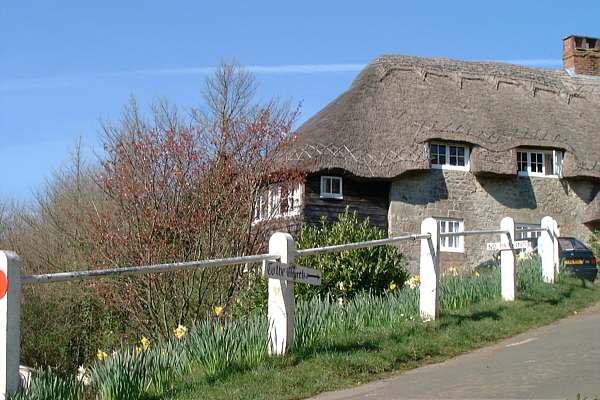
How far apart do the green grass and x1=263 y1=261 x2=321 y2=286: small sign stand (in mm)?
520

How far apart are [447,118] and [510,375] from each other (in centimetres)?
2356

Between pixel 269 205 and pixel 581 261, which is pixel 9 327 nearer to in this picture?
pixel 269 205

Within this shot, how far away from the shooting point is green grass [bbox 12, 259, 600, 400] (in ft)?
22.1

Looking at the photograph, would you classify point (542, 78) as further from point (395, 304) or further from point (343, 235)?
point (395, 304)

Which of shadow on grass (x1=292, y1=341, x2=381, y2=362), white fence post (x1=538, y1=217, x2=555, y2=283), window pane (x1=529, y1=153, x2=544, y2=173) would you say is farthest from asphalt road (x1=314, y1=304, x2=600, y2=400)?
window pane (x1=529, y1=153, x2=544, y2=173)

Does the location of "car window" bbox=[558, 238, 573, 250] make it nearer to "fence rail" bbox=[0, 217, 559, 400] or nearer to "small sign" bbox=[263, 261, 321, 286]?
"fence rail" bbox=[0, 217, 559, 400]

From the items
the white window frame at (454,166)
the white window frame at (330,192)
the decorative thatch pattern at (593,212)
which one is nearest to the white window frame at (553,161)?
the decorative thatch pattern at (593,212)

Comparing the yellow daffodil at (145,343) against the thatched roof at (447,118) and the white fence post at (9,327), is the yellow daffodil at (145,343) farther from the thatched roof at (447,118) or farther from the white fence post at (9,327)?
the thatched roof at (447,118)

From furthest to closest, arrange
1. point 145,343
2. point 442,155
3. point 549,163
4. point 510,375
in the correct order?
point 549,163
point 442,155
point 145,343
point 510,375

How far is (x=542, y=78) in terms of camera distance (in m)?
34.7

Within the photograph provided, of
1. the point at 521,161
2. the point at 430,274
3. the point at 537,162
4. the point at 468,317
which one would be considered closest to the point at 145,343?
the point at 430,274

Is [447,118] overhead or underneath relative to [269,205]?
overhead

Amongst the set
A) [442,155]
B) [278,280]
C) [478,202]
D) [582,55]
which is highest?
[582,55]

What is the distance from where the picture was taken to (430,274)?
9961 millimetres
